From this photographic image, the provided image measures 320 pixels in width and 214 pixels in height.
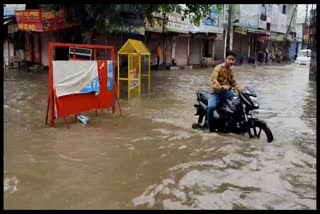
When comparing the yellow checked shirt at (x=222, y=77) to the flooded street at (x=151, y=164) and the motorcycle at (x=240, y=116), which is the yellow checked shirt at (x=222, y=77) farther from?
the flooded street at (x=151, y=164)

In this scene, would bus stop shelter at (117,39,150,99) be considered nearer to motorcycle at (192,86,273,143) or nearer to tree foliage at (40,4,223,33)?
tree foliage at (40,4,223,33)

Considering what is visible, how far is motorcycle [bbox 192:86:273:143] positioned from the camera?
661cm

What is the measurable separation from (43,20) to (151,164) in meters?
13.5

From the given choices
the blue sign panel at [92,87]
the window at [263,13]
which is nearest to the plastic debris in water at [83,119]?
the blue sign panel at [92,87]

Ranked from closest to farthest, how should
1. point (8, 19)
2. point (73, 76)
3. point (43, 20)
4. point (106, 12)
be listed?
point (73, 76) → point (106, 12) → point (43, 20) → point (8, 19)

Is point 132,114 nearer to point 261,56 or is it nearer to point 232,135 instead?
point 232,135

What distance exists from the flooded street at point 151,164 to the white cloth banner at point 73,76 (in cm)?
70

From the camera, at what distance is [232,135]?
7000 millimetres

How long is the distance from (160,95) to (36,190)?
27.6ft

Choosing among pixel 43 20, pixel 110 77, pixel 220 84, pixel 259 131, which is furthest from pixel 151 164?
pixel 43 20

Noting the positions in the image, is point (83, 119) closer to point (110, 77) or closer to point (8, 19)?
point (110, 77)

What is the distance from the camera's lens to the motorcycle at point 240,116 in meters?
6.61

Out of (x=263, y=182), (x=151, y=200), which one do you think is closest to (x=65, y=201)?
(x=151, y=200)

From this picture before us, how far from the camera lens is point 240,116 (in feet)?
22.4
